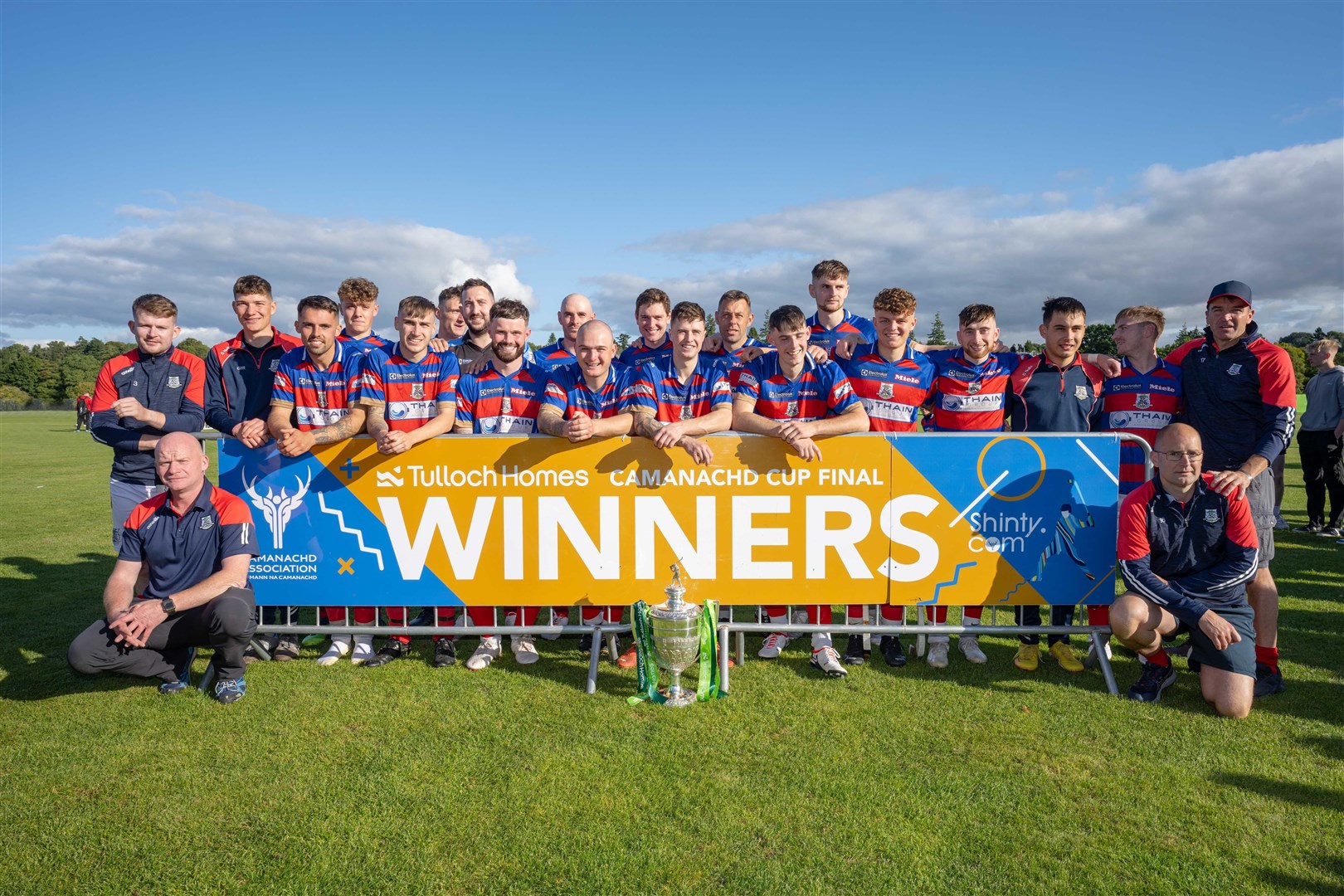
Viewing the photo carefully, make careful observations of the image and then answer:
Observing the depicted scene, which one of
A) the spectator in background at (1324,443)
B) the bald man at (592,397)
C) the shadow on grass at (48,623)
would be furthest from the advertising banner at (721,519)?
the spectator in background at (1324,443)

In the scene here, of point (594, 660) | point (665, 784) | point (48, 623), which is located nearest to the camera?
point (665, 784)

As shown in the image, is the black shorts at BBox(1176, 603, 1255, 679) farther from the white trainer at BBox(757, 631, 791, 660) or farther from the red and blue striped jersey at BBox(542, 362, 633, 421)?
the red and blue striped jersey at BBox(542, 362, 633, 421)

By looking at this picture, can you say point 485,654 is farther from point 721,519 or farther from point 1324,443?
point 1324,443

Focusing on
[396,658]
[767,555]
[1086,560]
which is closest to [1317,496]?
[1086,560]

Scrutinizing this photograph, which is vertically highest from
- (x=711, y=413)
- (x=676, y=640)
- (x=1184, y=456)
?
(x=711, y=413)

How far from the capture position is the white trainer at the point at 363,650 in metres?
5.19

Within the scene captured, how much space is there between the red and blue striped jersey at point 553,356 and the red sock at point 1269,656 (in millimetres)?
5117

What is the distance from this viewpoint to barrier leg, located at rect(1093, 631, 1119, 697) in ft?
15.2

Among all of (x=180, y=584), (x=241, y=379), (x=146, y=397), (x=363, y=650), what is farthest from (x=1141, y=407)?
(x=146, y=397)

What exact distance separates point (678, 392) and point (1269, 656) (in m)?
4.25

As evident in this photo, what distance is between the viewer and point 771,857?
9.73 ft

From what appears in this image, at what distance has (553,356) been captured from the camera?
6125 mm

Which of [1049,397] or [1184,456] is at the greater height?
[1049,397]

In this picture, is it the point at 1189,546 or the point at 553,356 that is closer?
the point at 1189,546
